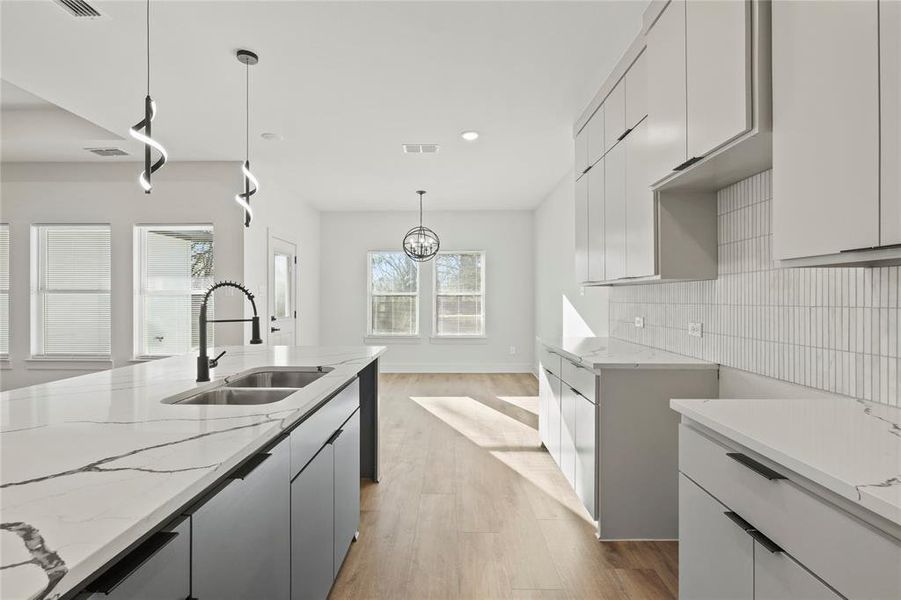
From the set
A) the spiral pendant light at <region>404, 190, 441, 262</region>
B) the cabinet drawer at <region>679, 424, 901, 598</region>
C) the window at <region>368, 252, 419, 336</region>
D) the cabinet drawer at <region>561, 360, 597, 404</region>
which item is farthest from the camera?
the window at <region>368, 252, 419, 336</region>

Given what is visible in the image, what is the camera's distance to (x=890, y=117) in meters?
1.06

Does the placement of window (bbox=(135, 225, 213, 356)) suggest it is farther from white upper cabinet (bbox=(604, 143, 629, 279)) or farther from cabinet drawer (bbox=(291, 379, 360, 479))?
white upper cabinet (bbox=(604, 143, 629, 279))

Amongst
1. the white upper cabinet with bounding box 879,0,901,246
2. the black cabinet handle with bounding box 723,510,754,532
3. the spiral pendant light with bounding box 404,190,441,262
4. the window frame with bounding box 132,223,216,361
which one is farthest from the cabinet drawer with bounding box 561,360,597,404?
the spiral pendant light with bounding box 404,190,441,262

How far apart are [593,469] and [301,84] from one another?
303 centimetres

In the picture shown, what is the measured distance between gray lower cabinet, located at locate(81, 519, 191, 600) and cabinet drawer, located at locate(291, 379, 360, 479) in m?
0.58

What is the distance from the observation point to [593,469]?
2494 millimetres

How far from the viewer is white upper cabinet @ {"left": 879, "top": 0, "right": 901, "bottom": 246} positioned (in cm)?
104

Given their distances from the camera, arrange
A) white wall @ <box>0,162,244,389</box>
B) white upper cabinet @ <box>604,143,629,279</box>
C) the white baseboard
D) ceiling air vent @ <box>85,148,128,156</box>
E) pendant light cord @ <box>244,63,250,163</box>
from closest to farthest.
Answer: white upper cabinet @ <box>604,143,629,279</box>
pendant light cord @ <box>244,63,250,163</box>
ceiling air vent @ <box>85,148,128,156</box>
white wall @ <box>0,162,244,389</box>
the white baseboard

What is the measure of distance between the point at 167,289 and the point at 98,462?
5013mm

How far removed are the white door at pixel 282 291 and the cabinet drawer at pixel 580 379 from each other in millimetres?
3734

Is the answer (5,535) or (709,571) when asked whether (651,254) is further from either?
(5,535)

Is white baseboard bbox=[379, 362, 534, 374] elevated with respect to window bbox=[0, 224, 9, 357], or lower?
lower

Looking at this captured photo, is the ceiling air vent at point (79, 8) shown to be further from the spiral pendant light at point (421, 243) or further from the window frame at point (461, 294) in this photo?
the window frame at point (461, 294)

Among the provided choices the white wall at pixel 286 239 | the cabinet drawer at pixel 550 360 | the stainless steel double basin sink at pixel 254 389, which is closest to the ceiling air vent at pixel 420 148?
the white wall at pixel 286 239
